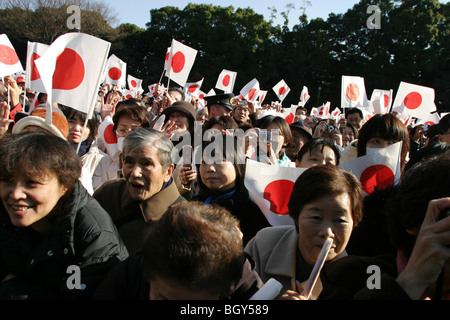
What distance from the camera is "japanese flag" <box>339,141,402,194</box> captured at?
2.46 m

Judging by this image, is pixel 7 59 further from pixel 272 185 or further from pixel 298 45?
pixel 298 45

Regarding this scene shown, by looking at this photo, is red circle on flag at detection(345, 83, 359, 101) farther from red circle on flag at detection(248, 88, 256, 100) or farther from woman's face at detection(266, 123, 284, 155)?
red circle on flag at detection(248, 88, 256, 100)

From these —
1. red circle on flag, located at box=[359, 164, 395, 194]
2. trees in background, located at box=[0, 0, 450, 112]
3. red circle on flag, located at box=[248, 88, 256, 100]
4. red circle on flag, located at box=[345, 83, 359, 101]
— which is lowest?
red circle on flag, located at box=[359, 164, 395, 194]

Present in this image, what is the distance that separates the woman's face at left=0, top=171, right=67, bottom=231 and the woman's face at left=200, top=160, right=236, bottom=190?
1070 millimetres

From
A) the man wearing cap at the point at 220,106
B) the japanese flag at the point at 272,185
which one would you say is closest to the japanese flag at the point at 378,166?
the japanese flag at the point at 272,185

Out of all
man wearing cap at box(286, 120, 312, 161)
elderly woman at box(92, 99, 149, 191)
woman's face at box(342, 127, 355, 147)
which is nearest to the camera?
elderly woman at box(92, 99, 149, 191)

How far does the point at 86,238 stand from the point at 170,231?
0.51m

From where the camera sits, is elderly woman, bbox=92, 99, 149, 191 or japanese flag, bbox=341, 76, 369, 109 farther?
japanese flag, bbox=341, 76, 369, 109

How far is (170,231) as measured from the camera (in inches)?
41.3

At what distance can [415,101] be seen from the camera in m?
5.35

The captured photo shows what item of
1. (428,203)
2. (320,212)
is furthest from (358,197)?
(428,203)

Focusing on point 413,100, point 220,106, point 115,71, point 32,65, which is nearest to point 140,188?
point 220,106

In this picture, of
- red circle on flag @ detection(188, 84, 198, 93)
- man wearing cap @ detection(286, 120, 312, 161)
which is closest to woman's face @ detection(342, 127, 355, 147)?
man wearing cap @ detection(286, 120, 312, 161)

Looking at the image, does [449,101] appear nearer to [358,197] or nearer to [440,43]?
[440,43]
